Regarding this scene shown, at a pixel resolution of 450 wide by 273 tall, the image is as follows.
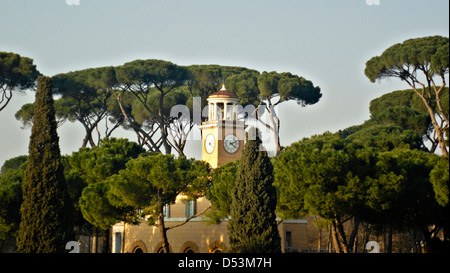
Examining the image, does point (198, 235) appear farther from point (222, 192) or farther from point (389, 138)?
point (389, 138)

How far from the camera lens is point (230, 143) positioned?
36719mm

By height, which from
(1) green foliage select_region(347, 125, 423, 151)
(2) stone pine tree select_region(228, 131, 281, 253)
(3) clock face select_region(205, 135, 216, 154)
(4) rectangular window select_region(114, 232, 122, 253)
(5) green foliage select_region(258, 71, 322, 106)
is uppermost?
(5) green foliage select_region(258, 71, 322, 106)

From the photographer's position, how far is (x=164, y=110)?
46.8 m

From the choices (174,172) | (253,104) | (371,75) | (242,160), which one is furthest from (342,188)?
(253,104)

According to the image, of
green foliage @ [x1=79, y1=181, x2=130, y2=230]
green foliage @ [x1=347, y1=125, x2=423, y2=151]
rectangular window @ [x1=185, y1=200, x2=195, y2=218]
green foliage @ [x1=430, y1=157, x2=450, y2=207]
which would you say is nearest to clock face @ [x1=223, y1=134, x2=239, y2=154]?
rectangular window @ [x1=185, y1=200, x2=195, y2=218]

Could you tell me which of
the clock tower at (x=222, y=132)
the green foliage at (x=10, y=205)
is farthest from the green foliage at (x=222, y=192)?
the green foliage at (x=10, y=205)

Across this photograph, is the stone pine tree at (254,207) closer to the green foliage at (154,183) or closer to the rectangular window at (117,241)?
the green foliage at (154,183)

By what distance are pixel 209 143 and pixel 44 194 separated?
1274 centimetres

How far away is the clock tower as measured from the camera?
36188mm

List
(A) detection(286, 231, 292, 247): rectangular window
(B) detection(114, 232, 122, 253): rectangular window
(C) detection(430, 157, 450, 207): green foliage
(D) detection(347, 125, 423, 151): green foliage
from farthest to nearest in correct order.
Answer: (B) detection(114, 232, 122, 253): rectangular window
(D) detection(347, 125, 423, 151): green foliage
(A) detection(286, 231, 292, 247): rectangular window
(C) detection(430, 157, 450, 207): green foliage

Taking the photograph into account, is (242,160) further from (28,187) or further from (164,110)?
(164,110)

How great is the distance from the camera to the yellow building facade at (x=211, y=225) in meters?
34.2

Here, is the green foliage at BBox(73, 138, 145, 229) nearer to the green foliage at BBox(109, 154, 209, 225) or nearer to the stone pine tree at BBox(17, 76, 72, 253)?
the green foliage at BBox(109, 154, 209, 225)

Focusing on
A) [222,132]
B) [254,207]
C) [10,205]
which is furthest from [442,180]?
[10,205]
